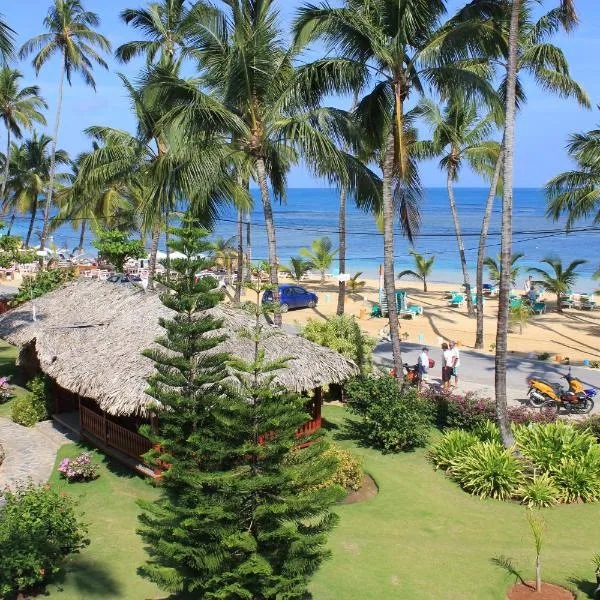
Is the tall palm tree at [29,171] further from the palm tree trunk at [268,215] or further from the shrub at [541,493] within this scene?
the shrub at [541,493]

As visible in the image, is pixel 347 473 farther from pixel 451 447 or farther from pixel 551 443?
pixel 551 443

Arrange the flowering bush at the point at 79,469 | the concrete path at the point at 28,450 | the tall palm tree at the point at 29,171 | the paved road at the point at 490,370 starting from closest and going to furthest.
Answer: the flowering bush at the point at 79,469 → the concrete path at the point at 28,450 → the paved road at the point at 490,370 → the tall palm tree at the point at 29,171

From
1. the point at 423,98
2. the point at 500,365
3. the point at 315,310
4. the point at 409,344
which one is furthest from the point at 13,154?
the point at 500,365

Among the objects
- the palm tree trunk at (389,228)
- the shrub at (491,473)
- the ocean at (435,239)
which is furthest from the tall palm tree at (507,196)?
the ocean at (435,239)

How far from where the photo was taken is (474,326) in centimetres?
2858

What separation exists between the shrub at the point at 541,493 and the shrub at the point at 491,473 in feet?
0.72

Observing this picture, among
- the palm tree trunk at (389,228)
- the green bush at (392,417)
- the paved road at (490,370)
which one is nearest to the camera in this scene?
the green bush at (392,417)

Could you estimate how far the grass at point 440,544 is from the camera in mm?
8859

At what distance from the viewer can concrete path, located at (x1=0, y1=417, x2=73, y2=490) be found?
12.6 meters

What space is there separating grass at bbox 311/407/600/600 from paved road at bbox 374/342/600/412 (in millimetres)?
6115

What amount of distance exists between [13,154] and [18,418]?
34441mm

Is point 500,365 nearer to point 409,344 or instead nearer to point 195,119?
point 195,119

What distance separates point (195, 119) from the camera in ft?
49.7

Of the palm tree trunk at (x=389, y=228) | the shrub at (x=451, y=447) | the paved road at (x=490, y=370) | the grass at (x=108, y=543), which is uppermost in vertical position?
the palm tree trunk at (x=389, y=228)
